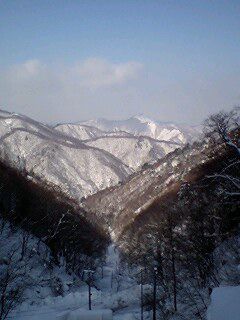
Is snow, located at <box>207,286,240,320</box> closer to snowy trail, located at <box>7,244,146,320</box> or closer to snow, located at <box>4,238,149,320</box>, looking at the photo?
snow, located at <box>4,238,149,320</box>

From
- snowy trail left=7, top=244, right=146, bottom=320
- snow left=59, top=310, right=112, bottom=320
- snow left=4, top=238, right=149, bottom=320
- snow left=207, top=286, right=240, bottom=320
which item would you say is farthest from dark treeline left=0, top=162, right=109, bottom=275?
snow left=207, top=286, right=240, bottom=320

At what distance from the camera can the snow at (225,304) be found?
8518 millimetres

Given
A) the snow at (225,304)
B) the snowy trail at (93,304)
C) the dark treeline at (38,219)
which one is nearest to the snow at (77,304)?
the snowy trail at (93,304)

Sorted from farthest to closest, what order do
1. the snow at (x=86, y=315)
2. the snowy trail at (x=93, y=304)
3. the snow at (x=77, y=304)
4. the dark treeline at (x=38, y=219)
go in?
1. the dark treeline at (x=38, y=219)
2. the snowy trail at (x=93, y=304)
3. the snow at (x=77, y=304)
4. the snow at (x=86, y=315)

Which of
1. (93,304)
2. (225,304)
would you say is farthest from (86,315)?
(93,304)

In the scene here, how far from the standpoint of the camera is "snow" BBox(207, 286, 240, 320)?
8518 millimetres

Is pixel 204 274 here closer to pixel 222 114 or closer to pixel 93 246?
pixel 222 114

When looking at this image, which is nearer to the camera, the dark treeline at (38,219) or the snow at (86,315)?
the snow at (86,315)

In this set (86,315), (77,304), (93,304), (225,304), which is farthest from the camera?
(93,304)

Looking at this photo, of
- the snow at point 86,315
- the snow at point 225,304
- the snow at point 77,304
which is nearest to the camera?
the snow at point 225,304

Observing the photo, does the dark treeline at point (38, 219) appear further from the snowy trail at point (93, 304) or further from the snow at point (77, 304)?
the snowy trail at point (93, 304)

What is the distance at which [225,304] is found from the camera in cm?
907

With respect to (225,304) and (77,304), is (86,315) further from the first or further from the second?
(225,304)

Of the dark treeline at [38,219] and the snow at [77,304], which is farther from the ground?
the dark treeline at [38,219]
